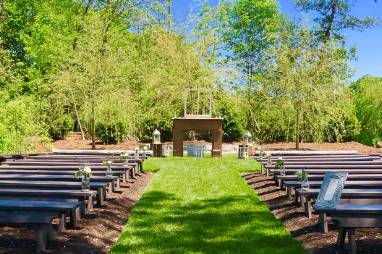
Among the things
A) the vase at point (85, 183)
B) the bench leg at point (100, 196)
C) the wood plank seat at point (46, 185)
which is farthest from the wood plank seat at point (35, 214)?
the bench leg at point (100, 196)

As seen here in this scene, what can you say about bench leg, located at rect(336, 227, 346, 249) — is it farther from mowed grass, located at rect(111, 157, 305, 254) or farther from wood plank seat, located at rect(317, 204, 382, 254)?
mowed grass, located at rect(111, 157, 305, 254)

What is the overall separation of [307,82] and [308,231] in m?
18.7

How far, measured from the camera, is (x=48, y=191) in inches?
382

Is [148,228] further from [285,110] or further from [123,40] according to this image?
[123,40]

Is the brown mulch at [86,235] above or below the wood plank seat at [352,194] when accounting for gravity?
below

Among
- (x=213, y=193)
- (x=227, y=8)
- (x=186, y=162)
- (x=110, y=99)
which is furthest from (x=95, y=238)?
(x=227, y=8)

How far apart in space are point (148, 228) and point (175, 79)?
25893 millimetres

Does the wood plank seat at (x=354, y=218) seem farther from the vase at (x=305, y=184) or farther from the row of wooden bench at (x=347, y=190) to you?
the vase at (x=305, y=184)

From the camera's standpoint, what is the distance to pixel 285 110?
2758 cm

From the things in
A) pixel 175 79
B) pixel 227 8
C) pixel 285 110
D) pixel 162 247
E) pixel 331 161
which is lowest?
pixel 162 247

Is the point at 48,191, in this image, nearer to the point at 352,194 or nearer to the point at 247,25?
the point at 352,194

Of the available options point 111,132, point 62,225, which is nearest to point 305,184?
point 62,225

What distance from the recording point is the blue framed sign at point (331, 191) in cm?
795

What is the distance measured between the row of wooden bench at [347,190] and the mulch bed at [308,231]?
0.72 ft
